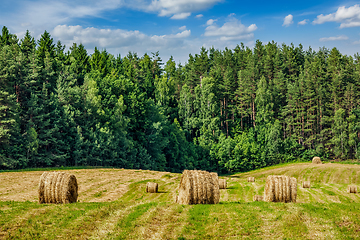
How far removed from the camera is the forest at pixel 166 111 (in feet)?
177

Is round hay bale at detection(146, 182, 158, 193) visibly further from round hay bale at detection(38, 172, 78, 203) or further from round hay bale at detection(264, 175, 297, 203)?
round hay bale at detection(264, 175, 297, 203)

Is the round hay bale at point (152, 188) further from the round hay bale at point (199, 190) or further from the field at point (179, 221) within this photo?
the round hay bale at point (199, 190)

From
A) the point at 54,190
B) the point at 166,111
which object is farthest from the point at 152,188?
the point at 166,111

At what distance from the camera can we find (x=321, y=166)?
62906mm

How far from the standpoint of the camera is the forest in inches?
2126

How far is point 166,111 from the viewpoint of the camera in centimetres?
9138

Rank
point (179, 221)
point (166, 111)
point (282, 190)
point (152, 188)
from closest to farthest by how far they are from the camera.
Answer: point (179, 221), point (282, 190), point (152, 188), point (166, 111)

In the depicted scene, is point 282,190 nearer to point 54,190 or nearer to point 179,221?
point 179,221

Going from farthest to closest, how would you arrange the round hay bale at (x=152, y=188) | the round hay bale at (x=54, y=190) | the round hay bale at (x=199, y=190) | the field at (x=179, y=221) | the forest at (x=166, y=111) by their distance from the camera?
1. the forest at (x=166, y=111)
2. the round hay bale at (x=152, y=188)
3. the round hay bale at (x=54, y=190)
4. the round hay bale at (x=199, y=190)
5. the field at (x=179, y=221)

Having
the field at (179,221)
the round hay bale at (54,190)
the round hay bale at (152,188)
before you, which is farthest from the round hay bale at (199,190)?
the round hay bale at (152,188)

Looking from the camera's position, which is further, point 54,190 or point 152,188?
point 152,188

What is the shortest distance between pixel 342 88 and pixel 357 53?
3976 centimetres

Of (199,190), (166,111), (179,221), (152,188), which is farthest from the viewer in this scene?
(166,111)

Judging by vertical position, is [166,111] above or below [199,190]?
above
